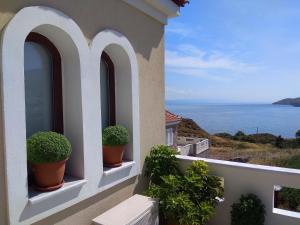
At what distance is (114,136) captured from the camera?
4.65m

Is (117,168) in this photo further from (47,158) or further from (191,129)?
(191,129)

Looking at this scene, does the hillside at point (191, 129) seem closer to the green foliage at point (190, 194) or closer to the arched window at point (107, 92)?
the green foliage at point (190, 194)

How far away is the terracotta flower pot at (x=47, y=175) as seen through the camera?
11.5 feet

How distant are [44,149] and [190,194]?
8.88 ft

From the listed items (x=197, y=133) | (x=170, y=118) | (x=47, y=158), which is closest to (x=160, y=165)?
(x=47, y=158)

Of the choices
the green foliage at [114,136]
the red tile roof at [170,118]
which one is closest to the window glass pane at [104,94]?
the green foliage at [114,136]

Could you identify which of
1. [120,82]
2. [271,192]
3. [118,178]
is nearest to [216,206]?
[271,192]

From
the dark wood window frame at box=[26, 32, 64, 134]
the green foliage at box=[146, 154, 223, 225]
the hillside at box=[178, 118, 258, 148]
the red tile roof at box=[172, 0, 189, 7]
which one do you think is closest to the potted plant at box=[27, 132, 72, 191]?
the dark wood window frame at box=[26, 32, 64, 134]

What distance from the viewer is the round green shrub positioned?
11.0 ft

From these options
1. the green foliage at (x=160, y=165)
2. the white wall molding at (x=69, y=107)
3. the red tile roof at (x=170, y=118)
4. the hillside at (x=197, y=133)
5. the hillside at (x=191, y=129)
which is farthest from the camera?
the hillside at (x=191, y=129)

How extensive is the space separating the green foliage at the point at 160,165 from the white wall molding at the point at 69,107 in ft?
1.15

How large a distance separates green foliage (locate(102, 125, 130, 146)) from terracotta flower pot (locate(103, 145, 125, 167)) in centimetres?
9

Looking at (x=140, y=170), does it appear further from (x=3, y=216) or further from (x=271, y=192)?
(x=3, y=216)

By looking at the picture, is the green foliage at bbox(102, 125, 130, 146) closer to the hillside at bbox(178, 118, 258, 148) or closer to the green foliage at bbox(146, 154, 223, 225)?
the green foliage at bbox(146, 154, 223, 225)
